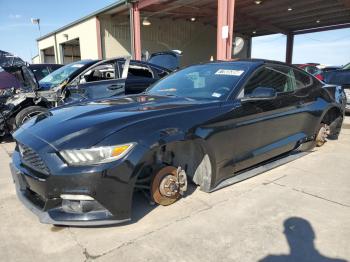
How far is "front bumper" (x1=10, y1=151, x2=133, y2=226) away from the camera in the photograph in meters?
2.38

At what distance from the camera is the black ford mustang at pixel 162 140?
242 cm

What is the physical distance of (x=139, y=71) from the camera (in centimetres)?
736

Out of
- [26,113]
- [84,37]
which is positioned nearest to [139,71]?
[26,113]

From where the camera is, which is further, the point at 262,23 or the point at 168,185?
the point at 262,23

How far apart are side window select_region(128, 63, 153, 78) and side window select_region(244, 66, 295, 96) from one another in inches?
149

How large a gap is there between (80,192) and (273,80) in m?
2.85

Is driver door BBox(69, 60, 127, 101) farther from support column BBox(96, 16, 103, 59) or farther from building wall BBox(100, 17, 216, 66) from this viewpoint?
building wall BBox(100, 17, 216, 66)

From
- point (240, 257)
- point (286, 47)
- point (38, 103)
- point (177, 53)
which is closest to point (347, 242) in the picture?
point (240, 257)

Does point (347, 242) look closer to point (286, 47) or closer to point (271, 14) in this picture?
point (271, 14)

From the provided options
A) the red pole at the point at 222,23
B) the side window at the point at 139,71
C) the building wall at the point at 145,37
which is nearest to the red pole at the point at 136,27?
the building wall at the point at 145,37

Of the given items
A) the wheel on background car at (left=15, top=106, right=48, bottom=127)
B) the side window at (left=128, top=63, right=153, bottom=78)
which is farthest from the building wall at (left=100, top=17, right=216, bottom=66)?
the wheel on background car at (left=15, top=106, right=48, bottom=127)

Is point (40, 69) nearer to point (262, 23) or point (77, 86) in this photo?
point (77, 86)

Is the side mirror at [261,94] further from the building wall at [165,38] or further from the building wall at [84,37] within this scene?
the building wall at [84,37]

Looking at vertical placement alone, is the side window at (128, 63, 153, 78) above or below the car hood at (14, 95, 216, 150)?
above
